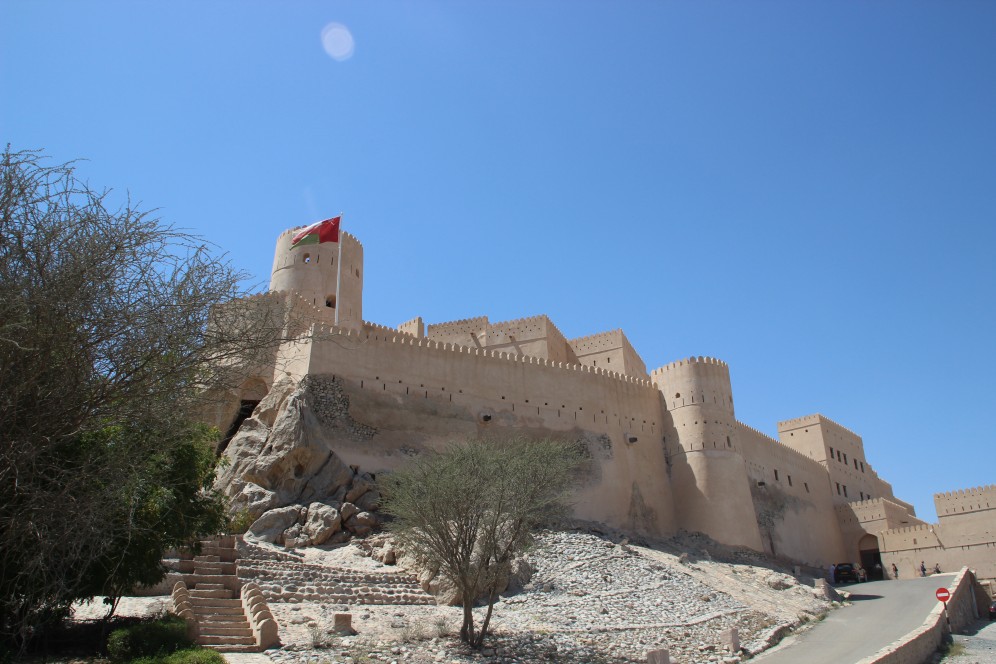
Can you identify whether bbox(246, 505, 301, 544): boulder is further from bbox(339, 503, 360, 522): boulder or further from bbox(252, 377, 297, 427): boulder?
bbox(252, 377, 297, 427): boulder

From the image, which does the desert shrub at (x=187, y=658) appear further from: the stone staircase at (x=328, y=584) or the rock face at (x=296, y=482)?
the rock face at (x=296, y=482)

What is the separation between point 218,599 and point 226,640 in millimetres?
1604

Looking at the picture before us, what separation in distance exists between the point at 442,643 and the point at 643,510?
14.3 m

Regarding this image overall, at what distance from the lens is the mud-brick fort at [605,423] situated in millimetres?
23391

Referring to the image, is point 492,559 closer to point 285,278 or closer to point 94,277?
point 94,277

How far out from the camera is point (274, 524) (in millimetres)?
18906

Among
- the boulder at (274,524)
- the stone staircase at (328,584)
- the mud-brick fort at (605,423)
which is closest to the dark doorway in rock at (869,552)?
the mud-brick fort at (605,423)

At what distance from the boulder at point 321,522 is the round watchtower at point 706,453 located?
43.6 ft

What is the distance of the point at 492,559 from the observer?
15.2 metres

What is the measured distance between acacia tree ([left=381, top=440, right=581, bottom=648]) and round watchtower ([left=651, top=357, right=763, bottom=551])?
1282 centimetres

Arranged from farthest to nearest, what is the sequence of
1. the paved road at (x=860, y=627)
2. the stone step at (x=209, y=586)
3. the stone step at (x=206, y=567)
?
the paved road at (x=860, y=627), the stone step at (x=206, y=567), the stone step at (x=209, y=586)

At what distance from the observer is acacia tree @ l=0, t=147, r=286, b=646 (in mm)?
8172

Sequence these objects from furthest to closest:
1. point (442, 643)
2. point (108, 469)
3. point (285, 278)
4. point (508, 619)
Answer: point (285, 278), point (508, 619), point (442, 643), point (108, 469)

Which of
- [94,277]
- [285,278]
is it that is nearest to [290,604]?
[94,277]
